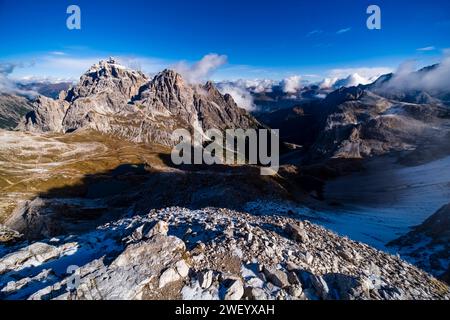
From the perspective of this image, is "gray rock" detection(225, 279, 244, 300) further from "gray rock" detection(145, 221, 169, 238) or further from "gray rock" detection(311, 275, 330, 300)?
"gray rock" detection(145, 221, 169, 238)

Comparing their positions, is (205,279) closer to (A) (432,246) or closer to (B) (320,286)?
(B) (320,286)

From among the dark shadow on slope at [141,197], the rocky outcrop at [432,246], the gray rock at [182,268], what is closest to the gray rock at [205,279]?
the gray rock at [182,268]

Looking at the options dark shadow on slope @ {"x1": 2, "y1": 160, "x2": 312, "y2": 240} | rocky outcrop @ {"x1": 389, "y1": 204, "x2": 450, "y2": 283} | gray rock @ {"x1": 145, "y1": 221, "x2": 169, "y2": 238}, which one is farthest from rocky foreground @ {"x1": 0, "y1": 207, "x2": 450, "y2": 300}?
dark shadow on slope @ {"x1": 2, "y1": 160, "x2": 312, "y2": 240}

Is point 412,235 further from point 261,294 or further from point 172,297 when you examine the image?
point 172,297

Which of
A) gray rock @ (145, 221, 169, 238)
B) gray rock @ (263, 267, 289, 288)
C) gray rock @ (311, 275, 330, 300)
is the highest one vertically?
gray rock @ (145, 221, 169, 238)

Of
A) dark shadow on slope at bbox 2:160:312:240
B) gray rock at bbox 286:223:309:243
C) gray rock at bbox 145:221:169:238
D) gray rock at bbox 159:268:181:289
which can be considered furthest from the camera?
dark shadow on slope at bbox 2:160:312:240

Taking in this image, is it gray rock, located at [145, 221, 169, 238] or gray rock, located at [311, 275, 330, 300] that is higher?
gray rock, located at [145, 221, 169, 238]

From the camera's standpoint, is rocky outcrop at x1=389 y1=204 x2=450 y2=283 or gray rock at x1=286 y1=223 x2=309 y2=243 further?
rocky outcrop at x1=389 y1=204 x2=450 y2=283
